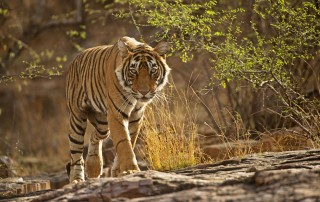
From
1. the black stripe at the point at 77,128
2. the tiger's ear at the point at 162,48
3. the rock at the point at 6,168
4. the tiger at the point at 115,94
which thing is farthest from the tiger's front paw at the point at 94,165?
the tiger's ear at the point at 162,48

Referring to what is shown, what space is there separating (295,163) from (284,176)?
1.47m

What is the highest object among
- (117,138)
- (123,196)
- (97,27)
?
(97,27)

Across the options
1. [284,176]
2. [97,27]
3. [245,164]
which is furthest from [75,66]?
[97,27]

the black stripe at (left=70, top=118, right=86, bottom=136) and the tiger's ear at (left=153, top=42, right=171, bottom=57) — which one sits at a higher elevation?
the tiger's ear at (left=153, top=42, right=171, bottom=57)

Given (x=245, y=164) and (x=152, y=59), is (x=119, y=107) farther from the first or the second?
(x=245, y=164)

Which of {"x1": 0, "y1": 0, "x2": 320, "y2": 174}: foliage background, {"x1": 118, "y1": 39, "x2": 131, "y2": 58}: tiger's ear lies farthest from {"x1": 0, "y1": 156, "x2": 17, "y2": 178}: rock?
{"x1": 118, "y1": 39, "x2": 131, "y2": 58}: tiger's ear

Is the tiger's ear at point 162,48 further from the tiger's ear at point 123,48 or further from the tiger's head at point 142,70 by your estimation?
the tiger's ear at point 123,48

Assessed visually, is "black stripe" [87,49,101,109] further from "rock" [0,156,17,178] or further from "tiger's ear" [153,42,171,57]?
"rock" [0,156,17,178]

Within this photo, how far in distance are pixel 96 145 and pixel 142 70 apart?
1842mm

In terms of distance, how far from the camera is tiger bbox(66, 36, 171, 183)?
7398 millimetres

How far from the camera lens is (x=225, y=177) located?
5766 millimetres

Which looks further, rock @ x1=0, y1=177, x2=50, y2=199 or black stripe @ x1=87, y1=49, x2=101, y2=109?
black stripe @ x1=87, y1=49, x2=101, y2=109

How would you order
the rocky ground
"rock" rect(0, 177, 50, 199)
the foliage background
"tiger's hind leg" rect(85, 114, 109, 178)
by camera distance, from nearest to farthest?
the rocky ground
"rock" rect(0, 177, 50, 199)
the foliage background
"tiger's hind leg" rect(85, 114, 109, 178)

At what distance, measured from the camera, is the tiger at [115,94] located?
7.40 m
